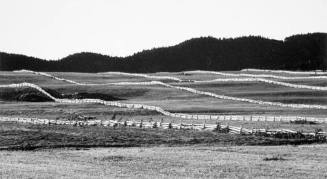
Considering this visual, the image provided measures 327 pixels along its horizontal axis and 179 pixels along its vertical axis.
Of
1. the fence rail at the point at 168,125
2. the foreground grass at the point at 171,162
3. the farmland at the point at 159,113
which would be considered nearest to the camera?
the foreground grass at the point at 171,162

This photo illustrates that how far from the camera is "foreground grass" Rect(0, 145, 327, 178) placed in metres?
32.1

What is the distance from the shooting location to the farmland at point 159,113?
4922cm

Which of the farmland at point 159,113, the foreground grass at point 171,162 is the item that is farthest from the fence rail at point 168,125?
the foreground grass at point 171,162

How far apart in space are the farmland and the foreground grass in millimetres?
240

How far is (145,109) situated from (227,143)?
3508 centimetres

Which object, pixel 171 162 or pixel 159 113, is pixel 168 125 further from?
pixel 171 162

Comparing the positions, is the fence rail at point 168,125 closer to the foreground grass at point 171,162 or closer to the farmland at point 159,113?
the farmland at point 159,113

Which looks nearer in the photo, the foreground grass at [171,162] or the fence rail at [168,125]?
the foreground grass at [171,162]

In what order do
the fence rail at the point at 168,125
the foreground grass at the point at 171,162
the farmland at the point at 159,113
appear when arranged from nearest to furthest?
the foreground grass at the point at 171,162, the farmland at the point at 159,113, the fence rail at the point at 168,125

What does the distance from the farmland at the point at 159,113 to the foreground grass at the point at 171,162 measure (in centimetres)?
24

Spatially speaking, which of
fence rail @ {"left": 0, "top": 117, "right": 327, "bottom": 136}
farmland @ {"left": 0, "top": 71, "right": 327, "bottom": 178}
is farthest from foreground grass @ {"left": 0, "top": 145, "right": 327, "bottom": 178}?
fence rail @ {"left": 0, "top": 117, "right": 327, "bottom": 136}

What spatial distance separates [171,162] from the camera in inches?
1474

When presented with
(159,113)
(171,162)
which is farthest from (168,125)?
(171,162)

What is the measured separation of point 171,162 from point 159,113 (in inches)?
1736
